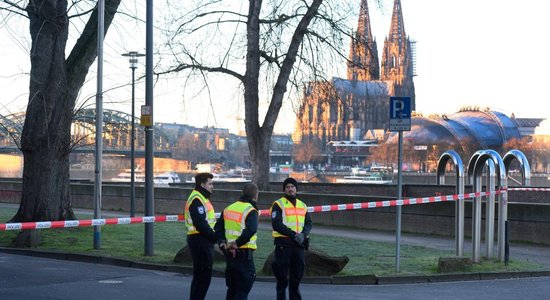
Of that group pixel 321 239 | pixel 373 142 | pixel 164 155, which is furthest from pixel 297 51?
pixel 373 142

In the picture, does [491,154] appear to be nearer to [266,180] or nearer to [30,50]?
[30,50]

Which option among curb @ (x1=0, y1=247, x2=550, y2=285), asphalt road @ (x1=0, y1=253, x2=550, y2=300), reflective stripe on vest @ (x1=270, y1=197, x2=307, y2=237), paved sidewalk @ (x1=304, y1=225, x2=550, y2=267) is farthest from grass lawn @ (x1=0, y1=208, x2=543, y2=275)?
reflective stripe on vest @ (x1=270, y1=197, x2=307, y2=237)

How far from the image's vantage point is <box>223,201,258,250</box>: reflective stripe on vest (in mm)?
9844

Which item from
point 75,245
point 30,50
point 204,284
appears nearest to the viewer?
point 204,284

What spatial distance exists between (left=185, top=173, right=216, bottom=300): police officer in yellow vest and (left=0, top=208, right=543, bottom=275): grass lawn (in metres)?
5.28

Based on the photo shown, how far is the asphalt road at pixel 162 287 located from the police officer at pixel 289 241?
5.51 feet

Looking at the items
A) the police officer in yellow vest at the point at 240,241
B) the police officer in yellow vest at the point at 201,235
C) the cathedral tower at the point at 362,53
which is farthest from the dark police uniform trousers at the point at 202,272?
the cathedral tower at the point at 362,53

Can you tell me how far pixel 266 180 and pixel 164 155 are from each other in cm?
8030

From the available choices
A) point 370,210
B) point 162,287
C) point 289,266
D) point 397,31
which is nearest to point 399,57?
point 397,31

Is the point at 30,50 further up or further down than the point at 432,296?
further up

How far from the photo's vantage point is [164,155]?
115 meters

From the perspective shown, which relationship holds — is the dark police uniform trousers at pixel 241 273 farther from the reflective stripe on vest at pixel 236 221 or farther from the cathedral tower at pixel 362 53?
the cathedral tower at pixel 362 53

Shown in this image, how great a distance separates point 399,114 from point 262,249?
18.0ft

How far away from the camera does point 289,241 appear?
11.1 m
